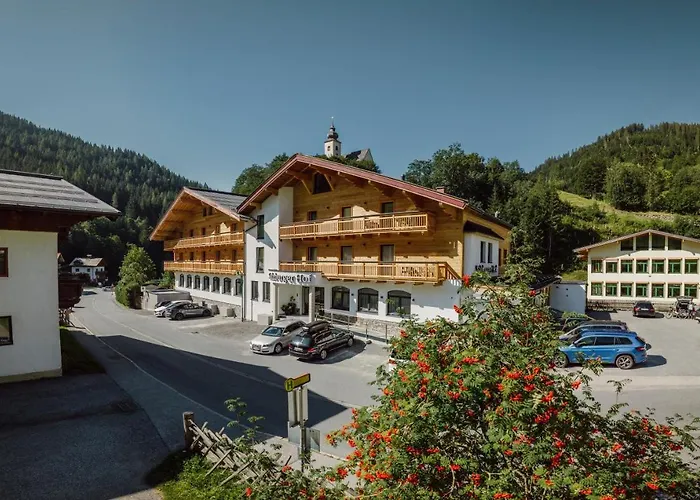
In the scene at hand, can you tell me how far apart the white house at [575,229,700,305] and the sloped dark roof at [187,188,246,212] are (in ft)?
112

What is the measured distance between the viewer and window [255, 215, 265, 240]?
3002 centimetres

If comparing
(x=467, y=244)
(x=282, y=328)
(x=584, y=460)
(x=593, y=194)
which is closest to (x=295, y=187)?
(x=282, y=328)

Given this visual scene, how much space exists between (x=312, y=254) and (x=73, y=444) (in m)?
19.2

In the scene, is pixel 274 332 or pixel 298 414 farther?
pixel 274 332

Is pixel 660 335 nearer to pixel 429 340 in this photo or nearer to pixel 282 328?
pixel 282 328

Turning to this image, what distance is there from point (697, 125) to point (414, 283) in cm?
17249

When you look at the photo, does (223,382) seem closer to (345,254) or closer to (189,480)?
(189,480)

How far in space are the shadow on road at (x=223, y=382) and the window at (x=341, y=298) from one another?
466cm

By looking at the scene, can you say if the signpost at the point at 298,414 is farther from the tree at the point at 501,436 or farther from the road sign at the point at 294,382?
the tree at the point at 501,436

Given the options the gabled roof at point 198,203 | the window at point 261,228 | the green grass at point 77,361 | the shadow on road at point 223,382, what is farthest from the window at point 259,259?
the green grass at point 77,361

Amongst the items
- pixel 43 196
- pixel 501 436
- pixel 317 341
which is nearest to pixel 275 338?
pixel 317 341

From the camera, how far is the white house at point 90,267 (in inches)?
3593

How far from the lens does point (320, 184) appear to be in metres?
27.5

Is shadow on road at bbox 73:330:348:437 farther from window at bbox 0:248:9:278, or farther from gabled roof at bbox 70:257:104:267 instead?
gabled roof at bbox 70:257:104:267
